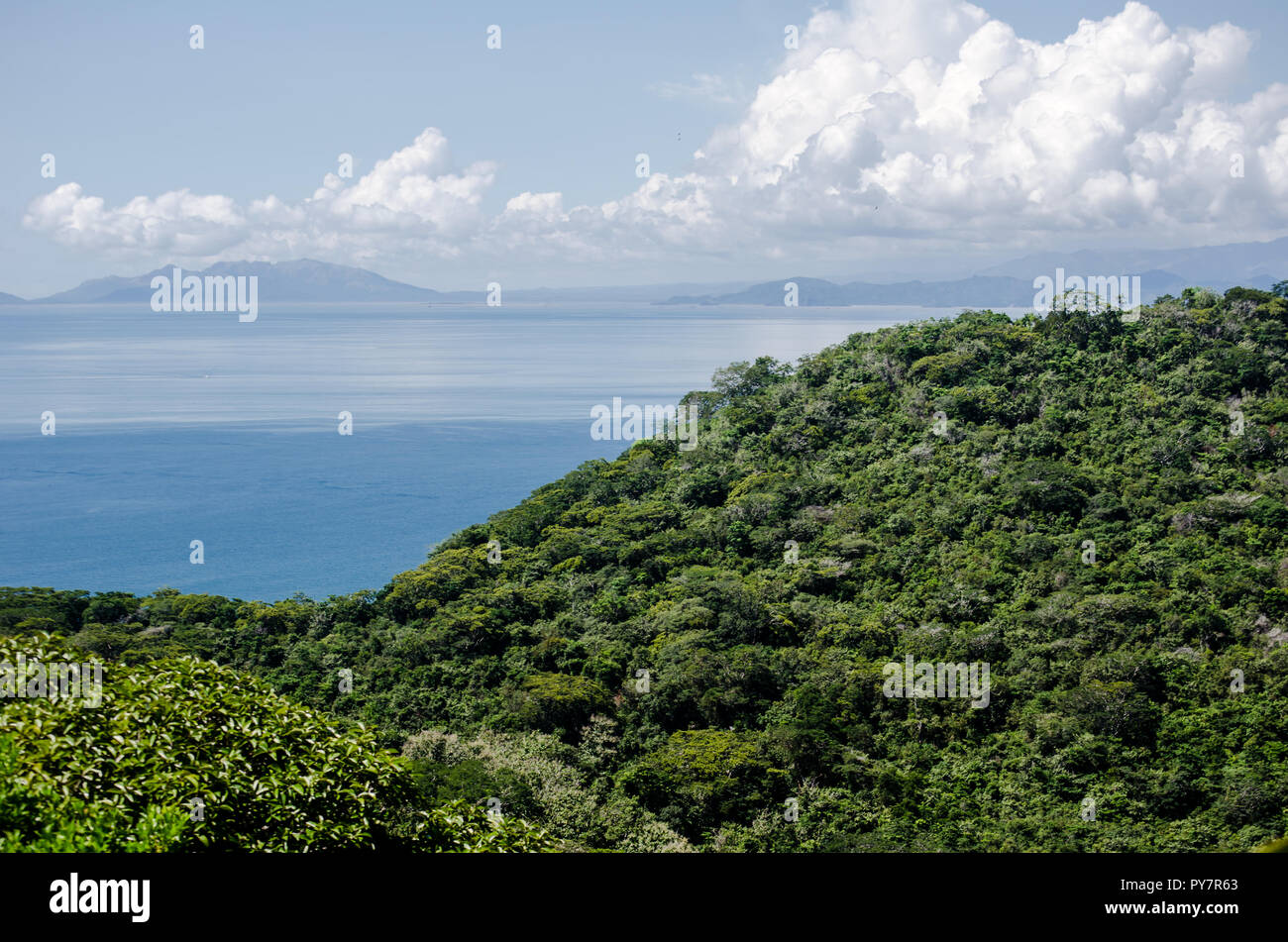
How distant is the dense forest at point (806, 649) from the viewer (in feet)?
24.1

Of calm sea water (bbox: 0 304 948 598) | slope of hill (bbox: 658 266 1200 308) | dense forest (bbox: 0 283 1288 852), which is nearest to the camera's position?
dense forest (bbox: 0 283 1288 852)

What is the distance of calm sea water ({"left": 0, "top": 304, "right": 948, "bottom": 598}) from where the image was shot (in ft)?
151

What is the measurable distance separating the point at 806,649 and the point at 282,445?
5366 centimetres

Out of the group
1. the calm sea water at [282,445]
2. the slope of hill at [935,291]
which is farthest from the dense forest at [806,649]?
the slope of hill at [935,291]

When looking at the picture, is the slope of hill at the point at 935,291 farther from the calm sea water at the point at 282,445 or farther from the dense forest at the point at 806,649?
the dense forest at the point at 806,649

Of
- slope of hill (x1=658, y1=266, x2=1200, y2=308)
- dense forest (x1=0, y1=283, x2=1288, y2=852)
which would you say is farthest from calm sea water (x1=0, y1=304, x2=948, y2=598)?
dense forest (x1=0, y1=283, x2=1288, y2=852)

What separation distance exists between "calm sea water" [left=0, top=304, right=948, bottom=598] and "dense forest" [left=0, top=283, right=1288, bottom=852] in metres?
19.8

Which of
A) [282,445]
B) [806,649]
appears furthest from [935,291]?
[806,649]

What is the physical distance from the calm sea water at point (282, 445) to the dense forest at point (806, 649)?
19.8 meters

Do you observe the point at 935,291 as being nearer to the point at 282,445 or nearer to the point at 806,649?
the point at 282,445

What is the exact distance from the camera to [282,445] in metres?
66.2

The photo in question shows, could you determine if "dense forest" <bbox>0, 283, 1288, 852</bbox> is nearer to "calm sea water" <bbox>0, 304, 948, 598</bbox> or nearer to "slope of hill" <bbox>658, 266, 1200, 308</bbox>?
"calm sea water" <bbox>0, 304, 948, 598</bbox>
